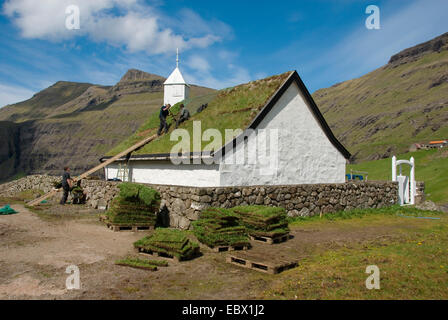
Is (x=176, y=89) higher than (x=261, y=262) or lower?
higher

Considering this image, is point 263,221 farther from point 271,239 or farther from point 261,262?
point 261,262

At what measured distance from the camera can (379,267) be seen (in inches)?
256

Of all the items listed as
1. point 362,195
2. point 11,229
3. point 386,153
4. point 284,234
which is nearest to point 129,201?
point 11,229

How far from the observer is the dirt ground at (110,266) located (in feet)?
18.0

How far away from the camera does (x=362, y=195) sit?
16.6 meters

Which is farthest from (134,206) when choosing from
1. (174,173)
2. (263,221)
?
(263,221)

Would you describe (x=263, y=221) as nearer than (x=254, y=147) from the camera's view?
Yes

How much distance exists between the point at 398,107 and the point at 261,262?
316 feet

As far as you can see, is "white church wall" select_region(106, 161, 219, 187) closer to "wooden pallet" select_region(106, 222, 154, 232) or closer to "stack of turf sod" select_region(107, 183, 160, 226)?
"stack of turf sod" select_region(107, 183, 160, 226)
